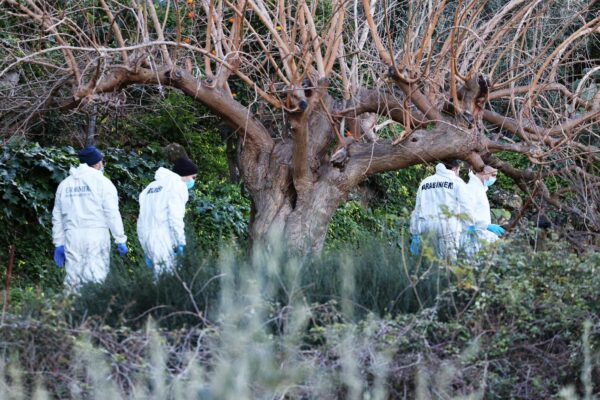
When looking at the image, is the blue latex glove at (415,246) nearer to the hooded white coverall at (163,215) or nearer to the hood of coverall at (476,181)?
the hood of coverall at (476,181)

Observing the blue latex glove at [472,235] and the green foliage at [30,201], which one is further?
the green foliage at [30,201]

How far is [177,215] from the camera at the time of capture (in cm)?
967

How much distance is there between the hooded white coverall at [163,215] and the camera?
967 centimetres

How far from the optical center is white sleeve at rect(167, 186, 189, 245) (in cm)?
964

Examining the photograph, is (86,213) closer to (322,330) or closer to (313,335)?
(313,335)

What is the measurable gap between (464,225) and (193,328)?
14.1 feet

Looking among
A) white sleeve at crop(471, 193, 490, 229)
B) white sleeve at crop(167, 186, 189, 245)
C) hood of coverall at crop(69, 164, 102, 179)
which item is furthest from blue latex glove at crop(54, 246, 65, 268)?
white sleeve at crop(471, 193, 490, 229)

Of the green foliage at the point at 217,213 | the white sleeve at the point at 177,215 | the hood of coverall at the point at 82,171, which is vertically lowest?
the white sleeve at the point at 177,215

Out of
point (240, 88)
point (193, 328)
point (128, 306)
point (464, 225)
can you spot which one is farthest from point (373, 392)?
point (240, 88)

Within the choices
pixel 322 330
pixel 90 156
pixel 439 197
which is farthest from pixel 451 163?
pixel 322 330

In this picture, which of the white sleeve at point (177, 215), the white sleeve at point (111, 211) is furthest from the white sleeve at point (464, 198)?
the white sleeve at point (111, 211)

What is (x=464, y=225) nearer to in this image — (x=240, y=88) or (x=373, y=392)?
(x=373, y=392)

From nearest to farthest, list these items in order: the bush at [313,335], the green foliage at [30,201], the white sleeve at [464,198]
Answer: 1. the bush at [313,335]
2. the white sleeve at [464,198]
3. the green foliage at [30,201]

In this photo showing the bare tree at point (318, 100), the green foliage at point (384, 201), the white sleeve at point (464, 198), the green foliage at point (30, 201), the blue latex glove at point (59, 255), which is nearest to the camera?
the bare tree at point (318, 100)
